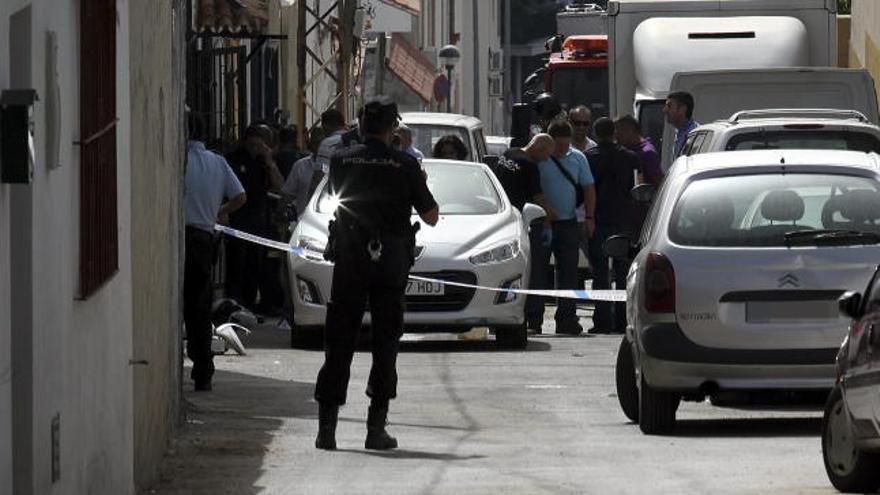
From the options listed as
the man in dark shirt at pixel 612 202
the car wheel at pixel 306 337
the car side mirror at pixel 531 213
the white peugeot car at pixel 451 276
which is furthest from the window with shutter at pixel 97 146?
the man in dark shirt at pixel 612 202

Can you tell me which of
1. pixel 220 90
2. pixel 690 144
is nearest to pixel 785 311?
pixel 690 144

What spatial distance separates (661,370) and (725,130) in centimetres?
417

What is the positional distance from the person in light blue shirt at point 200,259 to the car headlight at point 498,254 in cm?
353

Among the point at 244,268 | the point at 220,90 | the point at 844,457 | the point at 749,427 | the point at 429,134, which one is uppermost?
the point at 220,90

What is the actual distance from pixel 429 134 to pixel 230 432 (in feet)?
41.1

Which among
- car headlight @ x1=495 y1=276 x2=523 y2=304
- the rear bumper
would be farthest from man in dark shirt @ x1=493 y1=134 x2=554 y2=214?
the rear bumper

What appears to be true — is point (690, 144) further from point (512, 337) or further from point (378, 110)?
point (378, 110)

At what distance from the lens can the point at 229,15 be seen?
2633 centimetres

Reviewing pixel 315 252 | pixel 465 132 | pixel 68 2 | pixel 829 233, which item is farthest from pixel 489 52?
pixel 68 2

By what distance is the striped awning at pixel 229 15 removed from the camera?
25734 millimetres

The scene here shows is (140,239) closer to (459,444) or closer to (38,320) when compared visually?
(459,444)

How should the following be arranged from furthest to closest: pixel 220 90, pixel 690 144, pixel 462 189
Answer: pixel 220 90, pixel 462 189, pixel 690 144

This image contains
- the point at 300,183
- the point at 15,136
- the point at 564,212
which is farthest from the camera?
the point at 300,183

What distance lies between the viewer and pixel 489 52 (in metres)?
75.4
